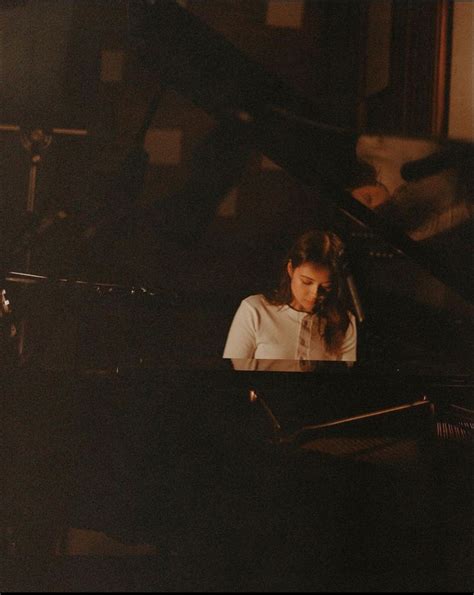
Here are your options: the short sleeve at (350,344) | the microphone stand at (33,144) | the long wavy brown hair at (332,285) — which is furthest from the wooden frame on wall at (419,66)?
the microphone stand at (33,144)

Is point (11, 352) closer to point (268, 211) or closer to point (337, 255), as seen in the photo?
point (268, 211)

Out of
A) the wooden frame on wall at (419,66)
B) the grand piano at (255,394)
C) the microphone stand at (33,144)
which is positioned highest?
the wooden frame on wall at (419,66)

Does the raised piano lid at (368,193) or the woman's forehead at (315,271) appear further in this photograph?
the woman's forehead at (315,271)

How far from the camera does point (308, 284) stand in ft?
3.91

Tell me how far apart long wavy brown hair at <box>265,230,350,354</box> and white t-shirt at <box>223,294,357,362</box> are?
17mm

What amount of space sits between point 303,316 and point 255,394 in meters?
0.23

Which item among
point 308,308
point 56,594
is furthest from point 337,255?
point 56,594

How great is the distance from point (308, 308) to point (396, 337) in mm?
223

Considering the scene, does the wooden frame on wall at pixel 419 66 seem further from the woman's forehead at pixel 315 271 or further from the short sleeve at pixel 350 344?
the short sleeve at pixel 350 344

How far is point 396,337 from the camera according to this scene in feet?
3.96

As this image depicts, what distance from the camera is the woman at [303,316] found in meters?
1.13

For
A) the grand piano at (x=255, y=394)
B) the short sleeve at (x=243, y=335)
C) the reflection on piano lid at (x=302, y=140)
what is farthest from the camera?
the short sleeve at (x=243, y=335)

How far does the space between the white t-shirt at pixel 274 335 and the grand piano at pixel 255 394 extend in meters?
0.03

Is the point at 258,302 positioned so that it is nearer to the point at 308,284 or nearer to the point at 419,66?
the point at 308,284
